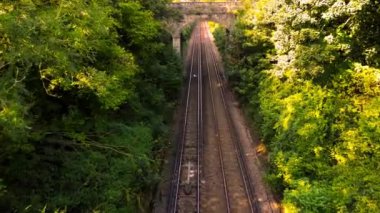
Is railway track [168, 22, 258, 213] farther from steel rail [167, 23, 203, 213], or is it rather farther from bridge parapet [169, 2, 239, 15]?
bridge parapet [169, 2, 239, 15]

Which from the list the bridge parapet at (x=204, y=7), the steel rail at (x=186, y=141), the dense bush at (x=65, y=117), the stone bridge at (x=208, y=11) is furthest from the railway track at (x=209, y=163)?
the bridge parapet at (x=204, y=7)

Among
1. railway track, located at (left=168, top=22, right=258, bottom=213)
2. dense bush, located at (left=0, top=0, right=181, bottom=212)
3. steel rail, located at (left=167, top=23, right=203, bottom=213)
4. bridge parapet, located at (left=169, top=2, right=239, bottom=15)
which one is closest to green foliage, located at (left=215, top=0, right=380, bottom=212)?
railway track, located at (left=168, top=22, right=258, bottom=213)

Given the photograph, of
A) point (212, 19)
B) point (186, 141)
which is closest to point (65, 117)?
point (186, 141)

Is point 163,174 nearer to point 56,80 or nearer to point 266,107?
point 266,107

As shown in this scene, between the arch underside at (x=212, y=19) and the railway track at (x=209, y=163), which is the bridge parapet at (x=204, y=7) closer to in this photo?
the arch underside at (x=212, y=19)

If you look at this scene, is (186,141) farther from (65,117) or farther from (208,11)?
(208,11)

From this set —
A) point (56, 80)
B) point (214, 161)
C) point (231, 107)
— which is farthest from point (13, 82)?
point (231, 107)
